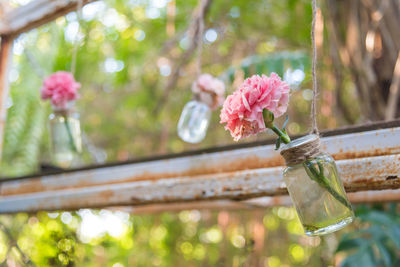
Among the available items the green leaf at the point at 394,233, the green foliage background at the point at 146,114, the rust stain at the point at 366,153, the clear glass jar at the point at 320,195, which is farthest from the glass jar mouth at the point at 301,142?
the green foliage background at the point at 146,114

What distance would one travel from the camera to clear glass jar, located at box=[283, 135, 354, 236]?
1.61 ft

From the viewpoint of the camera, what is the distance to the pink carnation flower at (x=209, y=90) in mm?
927

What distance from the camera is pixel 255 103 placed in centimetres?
48

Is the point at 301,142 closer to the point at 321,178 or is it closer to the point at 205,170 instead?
the point at 321,178

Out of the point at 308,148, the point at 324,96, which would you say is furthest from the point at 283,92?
the point at 324,96

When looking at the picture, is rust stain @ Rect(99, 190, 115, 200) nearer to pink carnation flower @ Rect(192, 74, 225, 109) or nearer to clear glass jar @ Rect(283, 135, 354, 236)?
pink carnation flower @ Rect(192, 74, 225, 109)

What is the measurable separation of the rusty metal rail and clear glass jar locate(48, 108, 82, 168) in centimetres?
7

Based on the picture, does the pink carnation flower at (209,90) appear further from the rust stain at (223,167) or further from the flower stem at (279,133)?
the flower stem at (279,133)

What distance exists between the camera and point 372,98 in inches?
59.9

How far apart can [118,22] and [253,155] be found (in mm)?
2671

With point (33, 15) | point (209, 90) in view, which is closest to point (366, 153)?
point (209, 90)

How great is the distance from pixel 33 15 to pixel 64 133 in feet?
1.21

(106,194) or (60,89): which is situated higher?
(60,89)

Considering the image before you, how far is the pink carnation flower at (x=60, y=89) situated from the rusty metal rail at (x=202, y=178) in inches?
7.6
